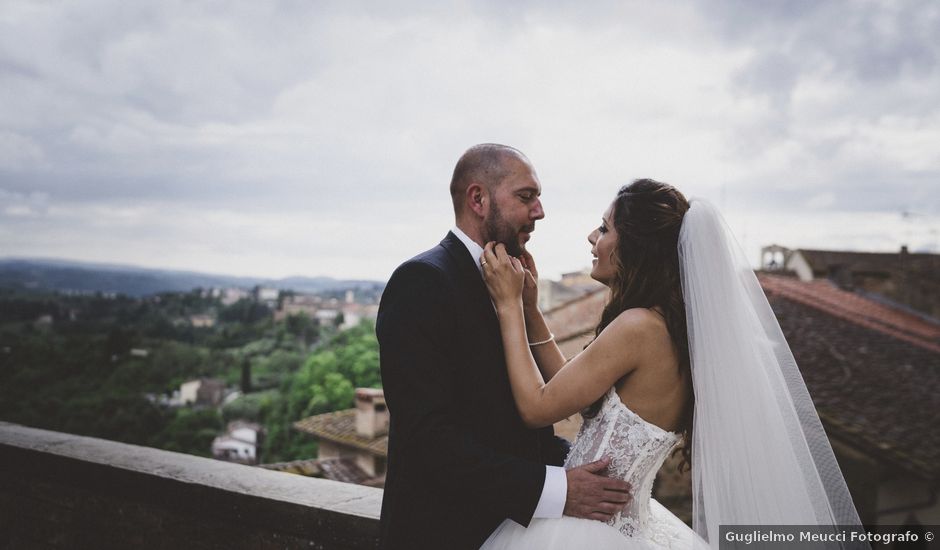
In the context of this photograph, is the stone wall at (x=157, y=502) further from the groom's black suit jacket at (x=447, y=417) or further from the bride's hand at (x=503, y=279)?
the bride's hand at (x=503, y=279)

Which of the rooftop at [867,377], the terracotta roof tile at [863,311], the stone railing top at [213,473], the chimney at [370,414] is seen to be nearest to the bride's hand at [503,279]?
the stone railing top at [213,473]

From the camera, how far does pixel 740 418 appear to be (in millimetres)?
1979

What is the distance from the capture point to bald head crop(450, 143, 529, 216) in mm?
2156

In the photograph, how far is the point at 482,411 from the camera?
1.94m

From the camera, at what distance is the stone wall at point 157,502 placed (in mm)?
2430

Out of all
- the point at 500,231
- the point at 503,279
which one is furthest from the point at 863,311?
the point at 503,279

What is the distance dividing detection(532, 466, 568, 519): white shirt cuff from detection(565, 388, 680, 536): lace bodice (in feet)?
0.82

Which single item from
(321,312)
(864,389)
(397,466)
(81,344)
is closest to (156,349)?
(81,344)

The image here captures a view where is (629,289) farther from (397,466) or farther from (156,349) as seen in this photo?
(156,349)

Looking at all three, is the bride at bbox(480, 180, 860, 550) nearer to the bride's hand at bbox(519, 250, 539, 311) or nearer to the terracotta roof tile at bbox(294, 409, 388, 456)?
the bride's hand at bbox(519, 250, 539, 311)

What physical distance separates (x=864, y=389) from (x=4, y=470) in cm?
1308

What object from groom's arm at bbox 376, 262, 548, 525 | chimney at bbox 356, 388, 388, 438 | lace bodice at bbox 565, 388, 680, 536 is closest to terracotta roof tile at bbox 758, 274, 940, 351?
chimney at bbox 356, 388, 388, 438

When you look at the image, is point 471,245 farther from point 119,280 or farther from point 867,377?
point 119,280

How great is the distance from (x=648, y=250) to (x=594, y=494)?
2.85 feet
